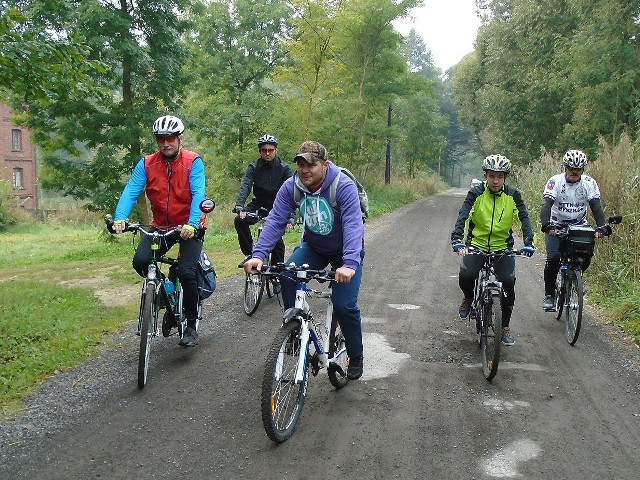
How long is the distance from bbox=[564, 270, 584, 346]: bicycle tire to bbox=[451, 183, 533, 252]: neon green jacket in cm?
108

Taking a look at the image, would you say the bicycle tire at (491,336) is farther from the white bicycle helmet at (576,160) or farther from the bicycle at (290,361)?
the white bicycle helmet at (576,160)

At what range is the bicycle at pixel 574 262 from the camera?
662cm

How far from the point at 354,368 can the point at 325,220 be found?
51.8 inches

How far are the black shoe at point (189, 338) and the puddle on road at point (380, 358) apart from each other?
170cm

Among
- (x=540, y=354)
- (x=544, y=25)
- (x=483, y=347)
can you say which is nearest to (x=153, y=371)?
(x=483, y=347)

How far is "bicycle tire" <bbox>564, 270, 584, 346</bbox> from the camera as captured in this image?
21.5 feet

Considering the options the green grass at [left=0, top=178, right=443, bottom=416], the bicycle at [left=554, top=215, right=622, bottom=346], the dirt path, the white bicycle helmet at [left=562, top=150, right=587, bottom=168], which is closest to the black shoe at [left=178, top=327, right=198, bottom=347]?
the dirt path

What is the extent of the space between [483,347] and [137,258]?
3294 mm

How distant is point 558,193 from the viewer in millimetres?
7336

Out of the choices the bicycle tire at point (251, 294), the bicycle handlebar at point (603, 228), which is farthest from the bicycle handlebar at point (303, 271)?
the bicycle handlebar at point (603, 228)

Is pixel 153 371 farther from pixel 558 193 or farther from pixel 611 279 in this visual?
pixel 611 279

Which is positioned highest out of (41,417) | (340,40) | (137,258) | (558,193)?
(340,40)

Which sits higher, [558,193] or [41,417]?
[558,193]

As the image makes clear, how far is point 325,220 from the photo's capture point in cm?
450
